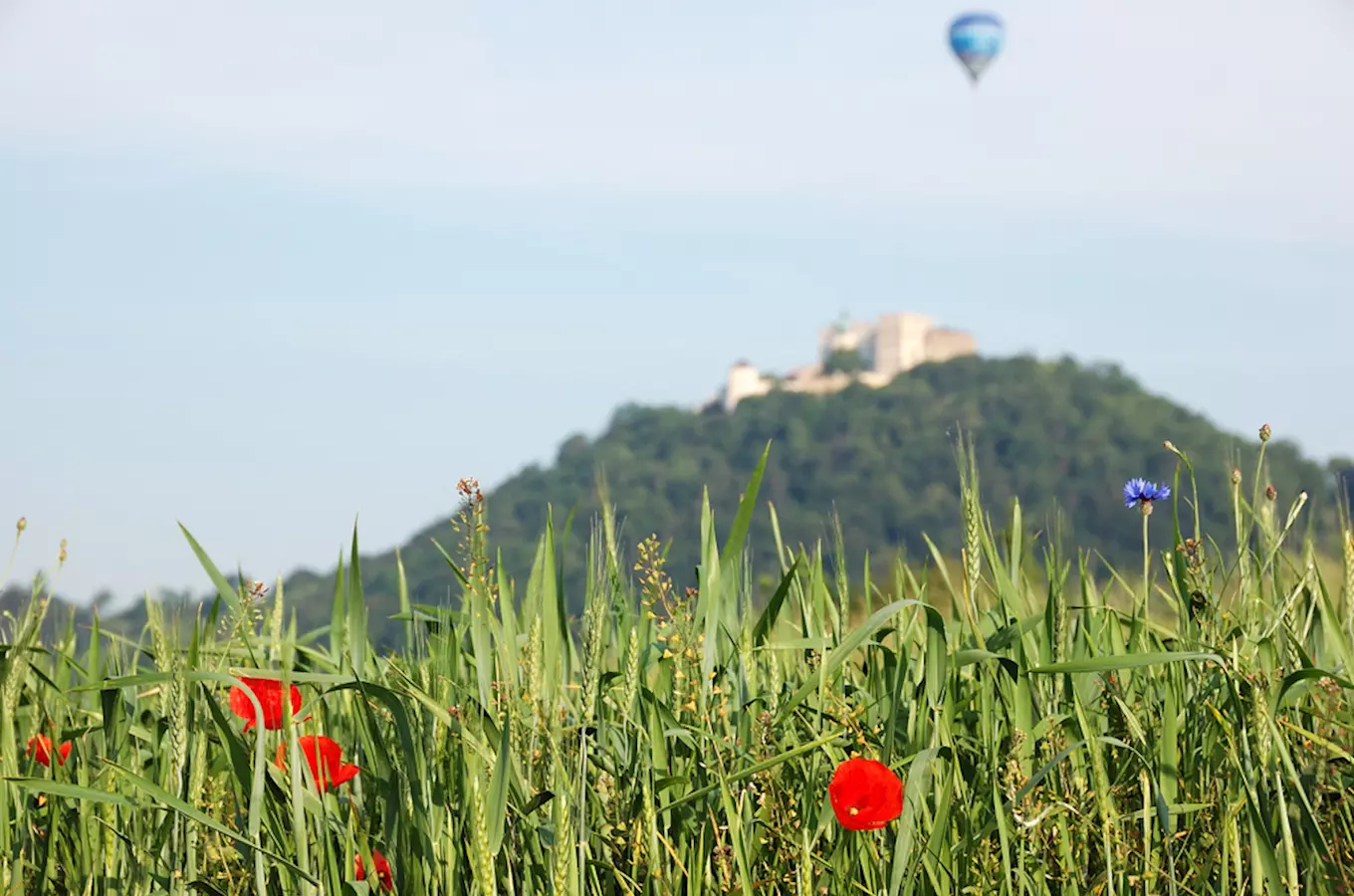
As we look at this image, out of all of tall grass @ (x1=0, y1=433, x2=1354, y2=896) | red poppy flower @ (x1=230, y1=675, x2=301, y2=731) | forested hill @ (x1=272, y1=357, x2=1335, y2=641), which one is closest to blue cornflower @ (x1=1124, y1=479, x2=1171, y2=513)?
tall grass @ (x1=0, y1=433, x2=1354, y2=896)

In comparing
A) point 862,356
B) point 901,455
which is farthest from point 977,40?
point 862,356

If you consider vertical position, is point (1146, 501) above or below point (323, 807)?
above

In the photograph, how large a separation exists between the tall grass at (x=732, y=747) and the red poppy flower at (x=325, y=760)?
4 centimetres

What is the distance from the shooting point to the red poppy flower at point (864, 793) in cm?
212

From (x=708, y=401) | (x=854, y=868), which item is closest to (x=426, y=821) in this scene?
(x=854, y=868)

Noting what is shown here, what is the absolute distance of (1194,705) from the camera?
2449 mm

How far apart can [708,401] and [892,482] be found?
23620 millimetres

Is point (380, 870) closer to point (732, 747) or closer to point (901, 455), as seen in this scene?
point (732, 747)

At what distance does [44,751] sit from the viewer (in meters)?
2.79

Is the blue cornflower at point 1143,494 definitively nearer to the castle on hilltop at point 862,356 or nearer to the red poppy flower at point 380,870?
the red poppy flower at point 380,870

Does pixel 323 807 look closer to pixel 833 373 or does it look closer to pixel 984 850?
pixel 984 850

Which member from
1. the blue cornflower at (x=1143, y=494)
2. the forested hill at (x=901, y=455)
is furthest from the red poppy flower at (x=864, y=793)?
the forested hill at (x=901, y=455)

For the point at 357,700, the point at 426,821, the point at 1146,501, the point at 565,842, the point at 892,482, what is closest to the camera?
the point at 565,842

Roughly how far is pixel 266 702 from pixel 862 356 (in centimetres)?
12398
